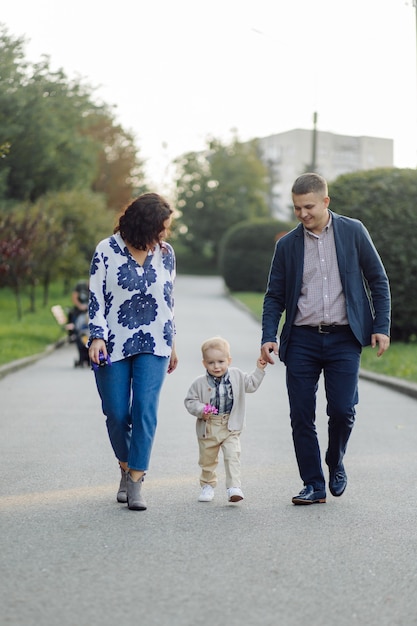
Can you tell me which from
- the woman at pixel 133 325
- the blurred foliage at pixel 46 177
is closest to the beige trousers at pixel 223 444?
the woman at pixel 133 325

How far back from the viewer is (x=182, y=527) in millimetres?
5961

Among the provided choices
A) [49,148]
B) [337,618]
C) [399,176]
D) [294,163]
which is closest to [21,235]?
[399,176]

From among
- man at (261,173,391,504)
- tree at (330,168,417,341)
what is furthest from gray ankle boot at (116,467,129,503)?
tree at (330,168,417,341)

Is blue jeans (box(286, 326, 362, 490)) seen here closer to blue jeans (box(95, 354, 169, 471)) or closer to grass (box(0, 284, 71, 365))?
blue jeans (box(95, 354, 169, 471))

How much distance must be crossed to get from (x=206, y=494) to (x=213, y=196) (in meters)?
87.1

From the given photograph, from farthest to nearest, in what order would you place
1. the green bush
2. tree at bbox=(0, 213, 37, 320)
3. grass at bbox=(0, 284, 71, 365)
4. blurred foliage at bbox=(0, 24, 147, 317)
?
the green bush
blurred foliage at bbox=(0, 24, 147, 317)
tree at bbox=(0, 213, 37, 320)
grass at bbox=(0, 284, 71, 365)

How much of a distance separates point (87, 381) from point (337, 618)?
462 inches

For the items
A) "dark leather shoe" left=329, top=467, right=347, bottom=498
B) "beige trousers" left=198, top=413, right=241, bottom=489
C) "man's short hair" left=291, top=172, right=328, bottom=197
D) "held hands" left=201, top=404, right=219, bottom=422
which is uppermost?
"man's short hair" left=291, top=172, right=328, bottom=197

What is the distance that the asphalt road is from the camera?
4395mm

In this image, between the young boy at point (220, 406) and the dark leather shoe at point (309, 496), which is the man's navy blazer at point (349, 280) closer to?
the young boy at point (220, 406)

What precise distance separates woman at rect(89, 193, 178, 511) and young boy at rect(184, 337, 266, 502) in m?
0.26

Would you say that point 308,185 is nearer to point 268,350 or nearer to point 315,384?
point 268,350

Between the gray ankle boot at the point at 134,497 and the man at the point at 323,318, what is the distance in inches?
34.7

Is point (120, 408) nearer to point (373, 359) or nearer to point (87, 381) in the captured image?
point (87, 381)
